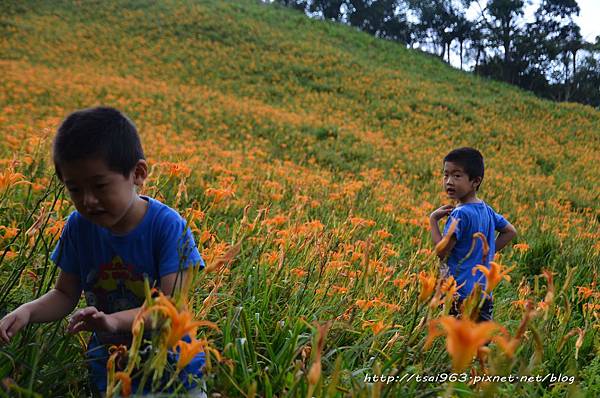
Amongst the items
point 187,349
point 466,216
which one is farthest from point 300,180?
point 187,349

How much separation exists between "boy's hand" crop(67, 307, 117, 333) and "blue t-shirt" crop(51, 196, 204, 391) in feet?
0.84

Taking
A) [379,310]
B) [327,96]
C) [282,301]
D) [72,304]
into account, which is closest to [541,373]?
[379,310]

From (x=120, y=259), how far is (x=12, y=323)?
0.31 metres

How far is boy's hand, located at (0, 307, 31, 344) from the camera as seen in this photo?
1.16 metres

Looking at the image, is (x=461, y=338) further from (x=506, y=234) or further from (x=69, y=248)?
(x=506, y=234)

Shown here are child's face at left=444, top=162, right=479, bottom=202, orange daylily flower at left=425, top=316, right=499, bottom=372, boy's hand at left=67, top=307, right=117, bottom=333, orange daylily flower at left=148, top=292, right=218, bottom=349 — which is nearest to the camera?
orange daylily flower at left=425, top=316, right=499, bottom=372

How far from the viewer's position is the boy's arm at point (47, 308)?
119cm

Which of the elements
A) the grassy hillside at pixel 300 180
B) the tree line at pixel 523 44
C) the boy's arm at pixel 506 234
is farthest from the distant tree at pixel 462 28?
the boy's arm at pixel 506 234

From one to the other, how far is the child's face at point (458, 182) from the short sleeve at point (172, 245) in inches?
67.5

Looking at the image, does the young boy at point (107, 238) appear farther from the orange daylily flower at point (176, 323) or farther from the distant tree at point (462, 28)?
the distant tree at point (462, 28)

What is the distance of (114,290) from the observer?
1.40m

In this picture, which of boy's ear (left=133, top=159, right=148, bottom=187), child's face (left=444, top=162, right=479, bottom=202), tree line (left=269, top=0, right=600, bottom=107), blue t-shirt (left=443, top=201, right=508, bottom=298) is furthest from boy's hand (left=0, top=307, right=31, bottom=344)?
tree line (left=269, top=0, right=600, bottom=107)

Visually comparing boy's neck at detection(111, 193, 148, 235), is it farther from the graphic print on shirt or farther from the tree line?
the tree line

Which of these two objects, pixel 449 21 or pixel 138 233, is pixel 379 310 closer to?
pixel 138 233
